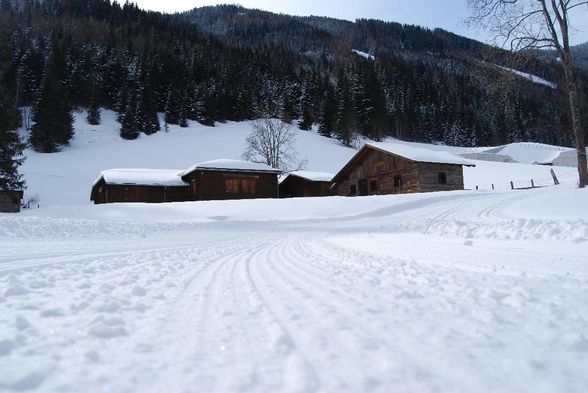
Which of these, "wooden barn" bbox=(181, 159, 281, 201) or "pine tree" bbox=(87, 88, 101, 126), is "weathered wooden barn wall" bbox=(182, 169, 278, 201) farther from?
"pine tree" bbox=(87, 88, 101, 126)

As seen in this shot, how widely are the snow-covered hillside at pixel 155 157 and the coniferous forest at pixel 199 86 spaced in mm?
3008

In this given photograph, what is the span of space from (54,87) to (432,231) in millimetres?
65217

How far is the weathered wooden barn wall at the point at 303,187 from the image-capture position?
4226cm

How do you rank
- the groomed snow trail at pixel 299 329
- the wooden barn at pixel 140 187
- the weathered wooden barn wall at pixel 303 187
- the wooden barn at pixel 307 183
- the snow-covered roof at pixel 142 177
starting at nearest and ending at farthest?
the groomed snow trail at pixel 299 329 < the snow-covered roof at pixel 142 177 < the wooden barn at pixel 140 187 < the wooden barn at pixel 307 183 < the weathered wooden barn wall at pixel 303 187

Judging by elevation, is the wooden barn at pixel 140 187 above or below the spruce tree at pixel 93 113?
below

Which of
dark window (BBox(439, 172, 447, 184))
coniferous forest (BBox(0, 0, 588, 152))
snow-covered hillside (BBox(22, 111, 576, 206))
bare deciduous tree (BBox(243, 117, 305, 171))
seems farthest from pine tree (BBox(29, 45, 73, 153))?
dark window (BBox(439, 172, 447, 184))

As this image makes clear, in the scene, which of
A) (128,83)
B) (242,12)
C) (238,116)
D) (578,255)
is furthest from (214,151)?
(242,12)

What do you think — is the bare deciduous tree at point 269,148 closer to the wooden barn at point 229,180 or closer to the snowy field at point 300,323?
the wooden barn at point 229,180

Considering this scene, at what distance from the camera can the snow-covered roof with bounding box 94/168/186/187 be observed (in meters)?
35.4

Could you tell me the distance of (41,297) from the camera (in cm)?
300

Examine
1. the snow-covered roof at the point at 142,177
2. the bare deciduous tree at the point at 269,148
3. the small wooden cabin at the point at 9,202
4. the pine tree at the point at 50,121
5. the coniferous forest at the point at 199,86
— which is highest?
the coniferous forest at the point at 199,86

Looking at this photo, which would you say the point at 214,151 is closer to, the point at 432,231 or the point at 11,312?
the point at 432,231

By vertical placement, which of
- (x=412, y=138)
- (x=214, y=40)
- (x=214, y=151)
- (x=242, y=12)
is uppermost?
(x=242, y=12)

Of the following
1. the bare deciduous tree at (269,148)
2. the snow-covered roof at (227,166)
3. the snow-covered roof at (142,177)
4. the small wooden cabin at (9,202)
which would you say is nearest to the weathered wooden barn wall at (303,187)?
the bare deciduous tree at (269,148)
